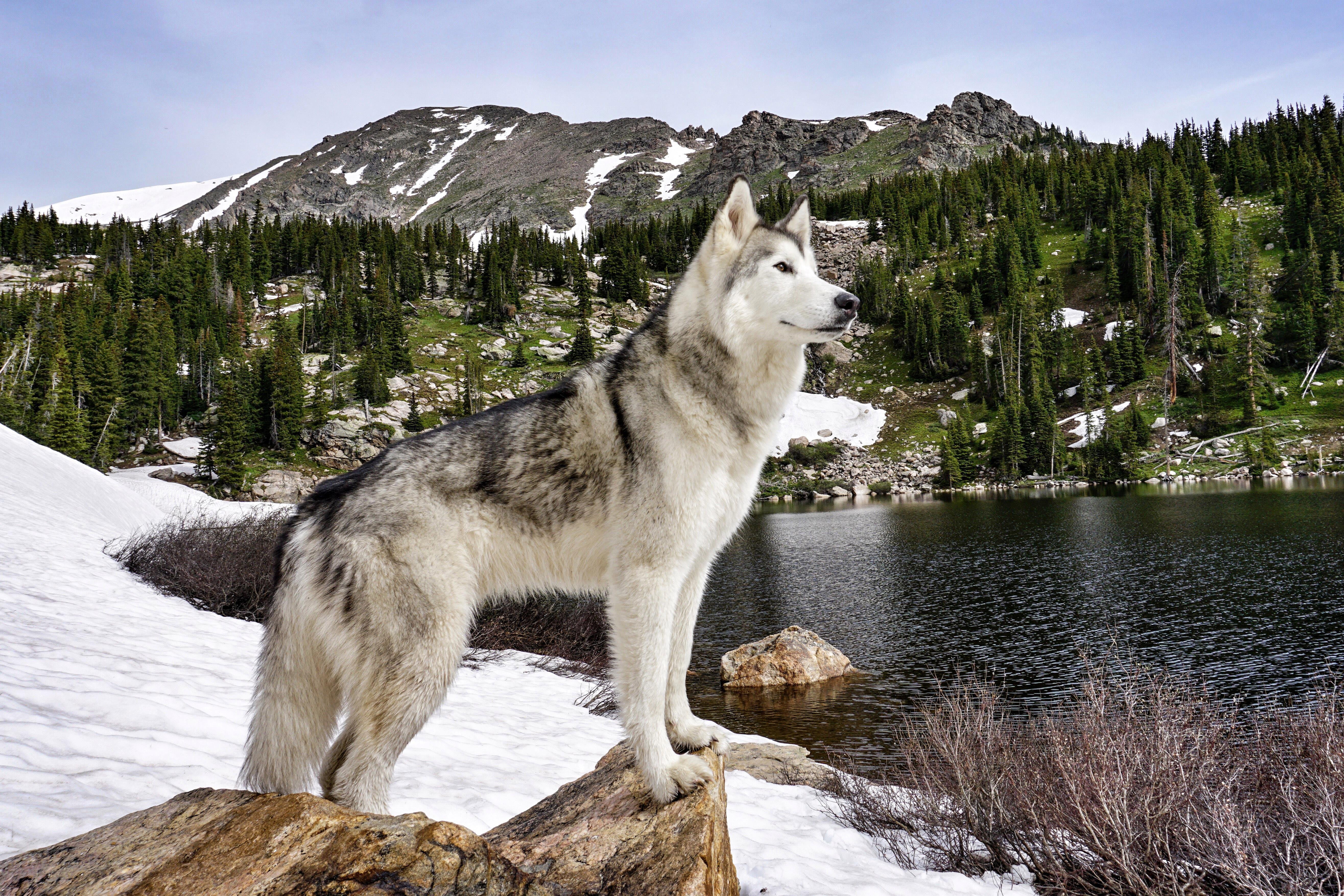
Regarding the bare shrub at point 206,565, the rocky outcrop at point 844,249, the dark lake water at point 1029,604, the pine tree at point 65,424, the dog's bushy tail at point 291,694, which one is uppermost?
the rocky outcrop at point 844,249

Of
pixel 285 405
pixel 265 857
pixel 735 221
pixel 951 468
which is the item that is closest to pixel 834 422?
pixel 951 468

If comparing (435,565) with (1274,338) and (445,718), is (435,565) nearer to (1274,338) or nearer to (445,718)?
(445,718)

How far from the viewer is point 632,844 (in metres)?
4.08

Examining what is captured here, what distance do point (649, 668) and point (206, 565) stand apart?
18.6m

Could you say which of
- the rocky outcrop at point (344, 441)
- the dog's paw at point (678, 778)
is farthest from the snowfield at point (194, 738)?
the rocky outcrop at point (344, 441)

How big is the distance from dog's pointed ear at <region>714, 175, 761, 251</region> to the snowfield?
531 centimetres

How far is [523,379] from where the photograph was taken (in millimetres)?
105250

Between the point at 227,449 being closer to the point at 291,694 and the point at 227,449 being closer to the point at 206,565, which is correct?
the point at 206,565

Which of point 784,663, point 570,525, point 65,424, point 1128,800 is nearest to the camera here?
point 570,525

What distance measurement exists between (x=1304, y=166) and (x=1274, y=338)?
4966cm

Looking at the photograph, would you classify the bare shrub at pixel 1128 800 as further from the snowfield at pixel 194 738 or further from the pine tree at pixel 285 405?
the pine tree at pixel 285 405

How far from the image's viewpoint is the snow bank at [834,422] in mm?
107250

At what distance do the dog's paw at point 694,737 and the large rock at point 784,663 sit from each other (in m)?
16.3

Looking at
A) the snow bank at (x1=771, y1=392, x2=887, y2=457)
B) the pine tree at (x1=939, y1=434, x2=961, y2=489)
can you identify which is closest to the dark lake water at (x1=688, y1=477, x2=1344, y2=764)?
the pine tree at (x1=939, y1=434, x2=961, y2=489)
